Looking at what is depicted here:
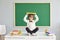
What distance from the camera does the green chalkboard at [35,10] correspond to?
146 inches

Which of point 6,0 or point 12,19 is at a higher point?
point 6,0

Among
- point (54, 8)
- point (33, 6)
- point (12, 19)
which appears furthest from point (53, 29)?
point (12, 19)

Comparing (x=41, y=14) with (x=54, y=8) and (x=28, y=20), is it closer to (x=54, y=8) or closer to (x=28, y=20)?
(x=54, y=8)

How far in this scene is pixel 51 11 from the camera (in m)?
3.69

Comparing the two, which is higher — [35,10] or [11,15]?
[35,10]

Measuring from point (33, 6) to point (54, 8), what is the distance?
0.50 m

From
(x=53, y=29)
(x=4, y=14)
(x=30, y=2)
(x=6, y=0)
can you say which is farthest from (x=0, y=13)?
(x=53, y=29)

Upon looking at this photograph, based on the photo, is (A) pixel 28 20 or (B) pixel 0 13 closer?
(A) pixel 28 20

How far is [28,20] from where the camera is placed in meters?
3.25

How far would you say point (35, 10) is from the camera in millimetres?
3719

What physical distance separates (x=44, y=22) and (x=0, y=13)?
1071 mm

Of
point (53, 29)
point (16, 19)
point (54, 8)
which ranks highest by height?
point (54, 8)

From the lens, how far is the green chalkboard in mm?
3711

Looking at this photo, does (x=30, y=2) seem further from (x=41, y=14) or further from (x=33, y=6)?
(x=41, y=14)
